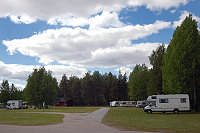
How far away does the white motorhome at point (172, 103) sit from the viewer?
120 feet

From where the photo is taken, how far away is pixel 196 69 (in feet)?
132

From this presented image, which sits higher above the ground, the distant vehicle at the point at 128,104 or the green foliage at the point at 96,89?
the green foliage at the point at 96,89

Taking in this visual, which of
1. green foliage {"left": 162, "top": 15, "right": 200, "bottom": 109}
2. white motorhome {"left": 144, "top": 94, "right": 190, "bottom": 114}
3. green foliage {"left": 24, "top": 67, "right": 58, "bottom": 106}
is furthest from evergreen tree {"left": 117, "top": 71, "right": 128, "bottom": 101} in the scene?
white motorhome {"left": 144, "top": 94, "right": 190, "bottom": 114}

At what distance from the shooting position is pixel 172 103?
37.1 metres

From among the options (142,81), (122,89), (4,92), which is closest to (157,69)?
(142,81)

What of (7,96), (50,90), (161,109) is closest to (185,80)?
(161,109)

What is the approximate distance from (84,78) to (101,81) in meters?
9.00

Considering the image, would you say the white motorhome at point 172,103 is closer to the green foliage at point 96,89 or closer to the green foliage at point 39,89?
the green foliage at point 39,89

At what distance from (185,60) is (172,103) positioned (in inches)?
315

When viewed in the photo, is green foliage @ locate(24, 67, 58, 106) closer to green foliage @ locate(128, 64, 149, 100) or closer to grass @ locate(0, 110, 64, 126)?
green foliage @ locate(128, 64, 149, 100)

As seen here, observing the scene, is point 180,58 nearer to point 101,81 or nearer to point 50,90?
point 50,90

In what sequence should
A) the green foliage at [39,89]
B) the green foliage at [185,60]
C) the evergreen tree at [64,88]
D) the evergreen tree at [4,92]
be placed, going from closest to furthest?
1. the green foliage at [185,60]
2. the green foliage at [39,89]
3. the evergreen tree at [4,92]
4. the evergreen tree at [64,88]

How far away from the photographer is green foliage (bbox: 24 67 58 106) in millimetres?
76637

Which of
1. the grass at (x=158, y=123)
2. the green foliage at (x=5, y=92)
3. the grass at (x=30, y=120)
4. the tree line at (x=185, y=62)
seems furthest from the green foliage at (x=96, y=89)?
the grass at (x=158, y=123)
